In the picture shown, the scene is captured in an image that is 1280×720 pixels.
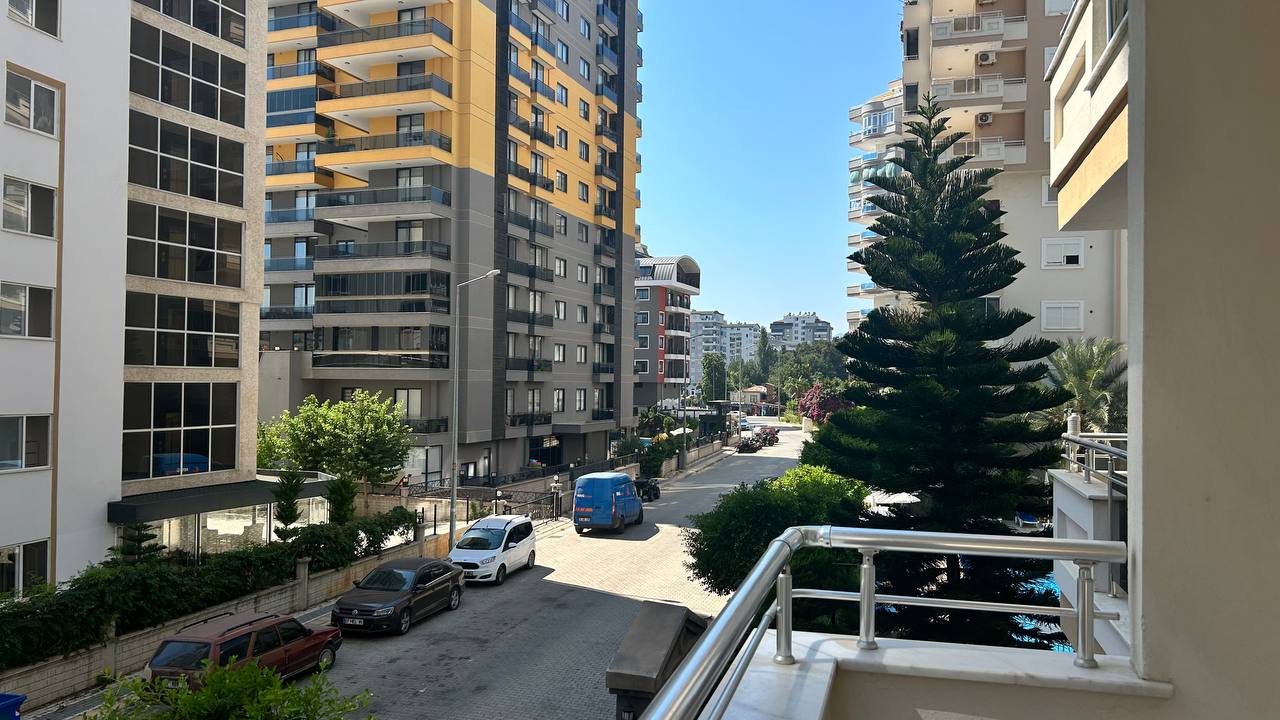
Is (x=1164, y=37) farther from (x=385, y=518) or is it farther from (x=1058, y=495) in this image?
(x=385, y=518)

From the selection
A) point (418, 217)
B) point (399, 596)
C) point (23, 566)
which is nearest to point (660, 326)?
point (418, 217)

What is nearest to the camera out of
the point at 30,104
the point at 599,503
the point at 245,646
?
the point at 245,646

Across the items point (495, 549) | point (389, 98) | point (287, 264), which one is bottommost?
point (495, 549)

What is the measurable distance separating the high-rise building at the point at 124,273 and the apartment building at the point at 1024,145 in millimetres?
25609

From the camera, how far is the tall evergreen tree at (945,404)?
1927cm

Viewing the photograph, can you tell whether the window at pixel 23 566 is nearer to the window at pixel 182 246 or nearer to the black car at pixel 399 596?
the black car at pixel 399 596

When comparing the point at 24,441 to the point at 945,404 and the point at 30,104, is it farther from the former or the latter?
the point at 945,404

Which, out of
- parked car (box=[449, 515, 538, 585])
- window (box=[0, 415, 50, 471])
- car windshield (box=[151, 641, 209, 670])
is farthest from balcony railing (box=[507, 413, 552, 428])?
car windshield (box=[151, 641, 209, 670])

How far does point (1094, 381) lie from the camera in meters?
28.9

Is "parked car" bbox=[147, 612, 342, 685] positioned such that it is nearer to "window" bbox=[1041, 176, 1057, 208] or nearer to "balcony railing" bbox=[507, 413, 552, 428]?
"balcony railing" bbox=[507, 413, 552, 428]

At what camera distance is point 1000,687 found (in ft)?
12.0

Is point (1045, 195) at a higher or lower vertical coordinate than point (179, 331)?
higher

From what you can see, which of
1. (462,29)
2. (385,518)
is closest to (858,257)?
(385,518)

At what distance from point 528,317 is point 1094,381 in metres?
27.3
